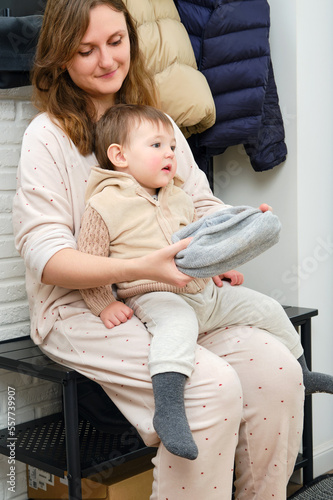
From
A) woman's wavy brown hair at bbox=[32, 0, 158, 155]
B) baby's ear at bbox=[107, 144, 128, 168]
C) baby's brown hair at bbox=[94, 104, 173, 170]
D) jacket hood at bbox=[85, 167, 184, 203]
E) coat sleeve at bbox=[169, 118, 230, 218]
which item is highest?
woman's wavy brown hair at bbox=[32, 0, 158, 155]

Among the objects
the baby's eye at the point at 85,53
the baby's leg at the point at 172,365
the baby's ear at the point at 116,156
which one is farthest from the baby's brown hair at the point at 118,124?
the baby's leg at the point at 172,365

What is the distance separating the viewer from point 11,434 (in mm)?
1719

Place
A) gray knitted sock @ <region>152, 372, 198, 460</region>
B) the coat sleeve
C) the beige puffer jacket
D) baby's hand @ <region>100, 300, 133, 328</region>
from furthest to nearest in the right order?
the beige puffer jacket, the coat sleeve, baby's hand @ <region>100, 300, 133, 328</region>, gray knitted sock @ <region>152, 372, 198, 460</region>

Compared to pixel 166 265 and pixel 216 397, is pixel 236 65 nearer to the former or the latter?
pixel 166 265

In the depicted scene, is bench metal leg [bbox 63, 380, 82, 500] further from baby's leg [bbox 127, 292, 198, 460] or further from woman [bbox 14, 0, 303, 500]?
baby's leg [bbox 127, 292, 198, 460]

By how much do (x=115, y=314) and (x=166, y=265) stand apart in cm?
19

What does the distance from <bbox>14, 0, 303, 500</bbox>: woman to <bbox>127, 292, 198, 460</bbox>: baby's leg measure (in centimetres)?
5

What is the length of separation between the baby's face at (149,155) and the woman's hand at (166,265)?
0.24 m

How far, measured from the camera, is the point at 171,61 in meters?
1.84

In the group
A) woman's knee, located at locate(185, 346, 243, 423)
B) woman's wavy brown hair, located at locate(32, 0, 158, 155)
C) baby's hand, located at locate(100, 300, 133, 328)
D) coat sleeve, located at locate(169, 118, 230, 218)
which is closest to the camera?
woman's knee, located at locate(185, 346, 243, 423)

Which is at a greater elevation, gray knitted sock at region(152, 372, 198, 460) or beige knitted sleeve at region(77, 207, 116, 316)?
beige knitted sleeve at region(77, 207, 116, 316)

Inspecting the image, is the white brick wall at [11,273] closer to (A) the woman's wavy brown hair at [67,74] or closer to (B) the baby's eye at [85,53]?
(A) the woman's wavy brown hair at [67,74]

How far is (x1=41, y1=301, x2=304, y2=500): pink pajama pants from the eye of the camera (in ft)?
4.12

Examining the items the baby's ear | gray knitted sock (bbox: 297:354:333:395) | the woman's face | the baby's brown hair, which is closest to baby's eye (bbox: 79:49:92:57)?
the woman's face
